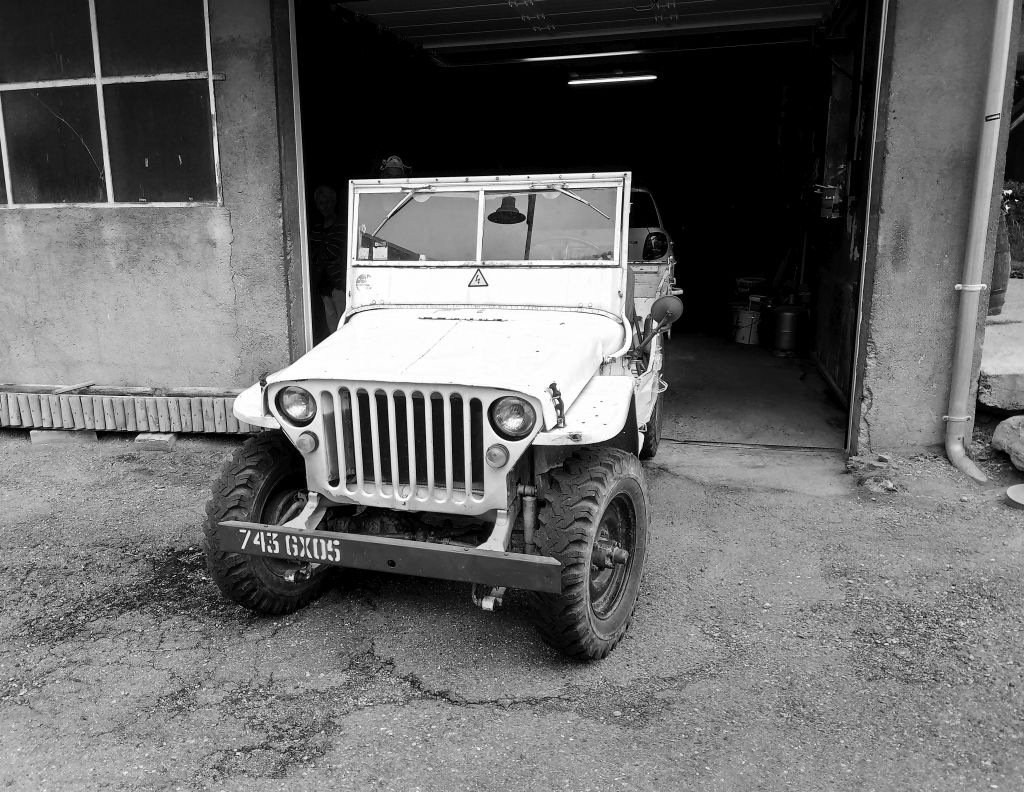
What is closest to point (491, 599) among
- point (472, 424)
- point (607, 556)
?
point (607, 556)

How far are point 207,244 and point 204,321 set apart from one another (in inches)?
23.0

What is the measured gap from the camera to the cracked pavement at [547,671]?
2.73m

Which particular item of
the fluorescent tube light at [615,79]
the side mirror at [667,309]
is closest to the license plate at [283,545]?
the side mirror at [667,309]

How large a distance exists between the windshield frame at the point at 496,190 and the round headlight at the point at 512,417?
4.26ft

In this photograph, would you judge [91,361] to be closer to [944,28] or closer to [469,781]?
[469,781]

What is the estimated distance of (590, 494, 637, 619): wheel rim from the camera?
135 inches

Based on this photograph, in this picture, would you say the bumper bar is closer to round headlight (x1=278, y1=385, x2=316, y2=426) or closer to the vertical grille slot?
the vertical grille slot

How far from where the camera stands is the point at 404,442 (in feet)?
10.9

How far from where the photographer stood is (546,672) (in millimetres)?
3289

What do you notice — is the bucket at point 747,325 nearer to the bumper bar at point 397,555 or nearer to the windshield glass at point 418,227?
the windshield glass at point 418,227

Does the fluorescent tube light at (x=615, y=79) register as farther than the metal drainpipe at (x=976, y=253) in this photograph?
Yes

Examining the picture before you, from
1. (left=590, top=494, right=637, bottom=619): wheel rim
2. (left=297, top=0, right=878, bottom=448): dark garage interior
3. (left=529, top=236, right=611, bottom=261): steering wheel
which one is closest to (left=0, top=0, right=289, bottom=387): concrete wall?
(left=297, top=0, right=878, bottom=448): dark garage interior

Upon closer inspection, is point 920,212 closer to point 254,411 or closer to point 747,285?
point 254,411

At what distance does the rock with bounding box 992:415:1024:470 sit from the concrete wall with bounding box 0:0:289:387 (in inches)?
195
